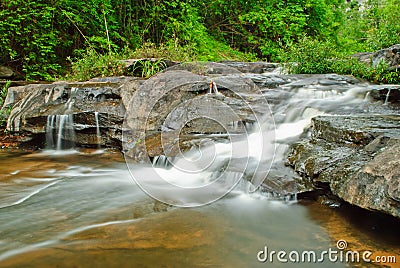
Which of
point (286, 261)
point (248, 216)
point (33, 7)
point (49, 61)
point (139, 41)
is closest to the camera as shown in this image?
point (286, 261)

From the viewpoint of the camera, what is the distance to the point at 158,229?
2.71 metres

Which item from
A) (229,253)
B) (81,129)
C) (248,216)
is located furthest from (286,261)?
(81,129)

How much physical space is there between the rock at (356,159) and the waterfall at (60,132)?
4217 mm

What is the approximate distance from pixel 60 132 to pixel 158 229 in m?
4.06

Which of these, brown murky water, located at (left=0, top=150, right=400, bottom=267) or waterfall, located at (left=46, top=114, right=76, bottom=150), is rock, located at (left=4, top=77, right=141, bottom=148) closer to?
waterfall, located at (left=46, top=114, right=76, bottom=150)

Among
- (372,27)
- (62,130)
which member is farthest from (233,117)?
(372,27)

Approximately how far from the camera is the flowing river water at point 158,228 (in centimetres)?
229

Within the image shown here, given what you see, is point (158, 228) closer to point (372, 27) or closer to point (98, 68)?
point (98, 68)

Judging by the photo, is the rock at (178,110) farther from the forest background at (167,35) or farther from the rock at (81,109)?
the forest background at (167,35)

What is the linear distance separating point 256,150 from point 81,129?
11.4ft

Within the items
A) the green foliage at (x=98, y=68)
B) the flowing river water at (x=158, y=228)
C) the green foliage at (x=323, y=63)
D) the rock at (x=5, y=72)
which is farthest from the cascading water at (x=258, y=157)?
the rock at (x=5, y=72)

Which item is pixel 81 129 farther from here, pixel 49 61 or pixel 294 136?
pixel 49 61

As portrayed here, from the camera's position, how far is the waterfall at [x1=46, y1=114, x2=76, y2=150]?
5859 mm

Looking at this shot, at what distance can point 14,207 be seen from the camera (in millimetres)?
3246
